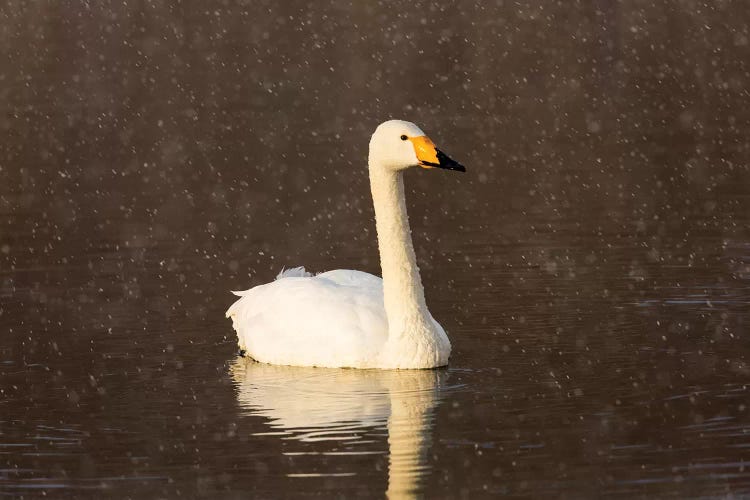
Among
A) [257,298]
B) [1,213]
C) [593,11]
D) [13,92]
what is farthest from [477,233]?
[593,11]

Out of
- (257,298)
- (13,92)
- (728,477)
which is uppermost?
(13,92)

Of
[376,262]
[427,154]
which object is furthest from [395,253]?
[376,262]

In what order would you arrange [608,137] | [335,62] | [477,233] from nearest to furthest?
[477,233] < [608,137] < [335,62]

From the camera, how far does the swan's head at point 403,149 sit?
13.0m

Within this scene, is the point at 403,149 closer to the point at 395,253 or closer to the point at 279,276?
the point at 395,253

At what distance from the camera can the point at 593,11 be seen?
146ft

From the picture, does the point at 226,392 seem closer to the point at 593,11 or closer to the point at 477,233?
the point at 477,233

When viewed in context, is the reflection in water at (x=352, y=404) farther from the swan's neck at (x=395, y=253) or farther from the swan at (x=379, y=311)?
the swan's neck at (x=395, y=253)

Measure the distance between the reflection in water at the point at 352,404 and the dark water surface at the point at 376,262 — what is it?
0.03 meters

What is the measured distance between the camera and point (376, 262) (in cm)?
1784

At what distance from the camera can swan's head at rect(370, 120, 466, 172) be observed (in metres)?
13.0

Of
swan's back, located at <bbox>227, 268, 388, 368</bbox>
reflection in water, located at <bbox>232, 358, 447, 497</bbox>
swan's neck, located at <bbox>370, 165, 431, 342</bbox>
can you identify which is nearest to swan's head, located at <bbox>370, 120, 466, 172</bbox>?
swan's neck, located at <bbox>370, 165, 431, 342</bbox>

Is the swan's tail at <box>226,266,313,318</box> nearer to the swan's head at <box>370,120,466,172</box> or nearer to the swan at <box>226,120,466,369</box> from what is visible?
the swan at <box>226,120,466,369</box>

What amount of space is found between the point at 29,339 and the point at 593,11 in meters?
32.0
